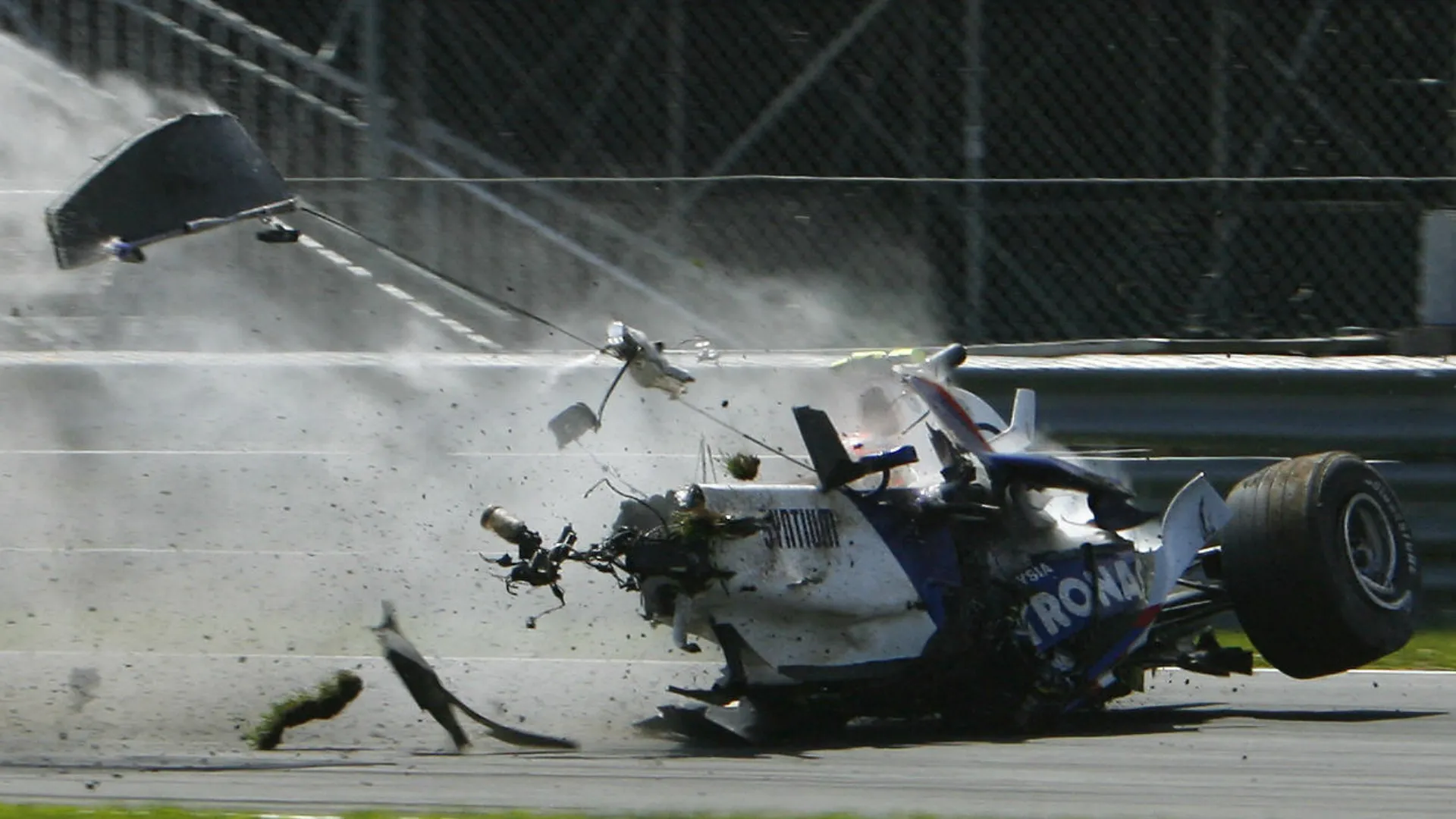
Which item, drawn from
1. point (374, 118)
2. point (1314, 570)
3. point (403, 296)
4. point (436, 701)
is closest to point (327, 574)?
point (403, 296)

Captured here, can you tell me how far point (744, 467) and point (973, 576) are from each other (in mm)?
783

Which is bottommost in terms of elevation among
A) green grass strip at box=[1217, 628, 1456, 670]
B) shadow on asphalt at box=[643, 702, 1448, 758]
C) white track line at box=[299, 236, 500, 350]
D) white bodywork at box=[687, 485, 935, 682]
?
shadow on asphalt at box=[643, 702, 1448, 758]

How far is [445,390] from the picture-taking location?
9008 millimetres

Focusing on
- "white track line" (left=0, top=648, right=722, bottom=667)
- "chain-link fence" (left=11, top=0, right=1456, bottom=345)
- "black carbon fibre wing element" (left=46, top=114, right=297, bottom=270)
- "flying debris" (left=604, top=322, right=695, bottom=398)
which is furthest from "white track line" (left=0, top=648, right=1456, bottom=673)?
"black carbon fibre wing element" (left=46, top=114, right=297, bottom=270)

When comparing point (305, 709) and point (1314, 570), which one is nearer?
point (305, 709)

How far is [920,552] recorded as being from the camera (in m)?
6.80

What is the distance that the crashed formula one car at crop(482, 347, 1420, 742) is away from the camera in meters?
6.57

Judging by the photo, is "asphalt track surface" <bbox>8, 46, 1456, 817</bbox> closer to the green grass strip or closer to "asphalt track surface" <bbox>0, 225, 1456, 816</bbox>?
"asphalt track surface" <bbox>0, 225, 1456, 816</bbox>

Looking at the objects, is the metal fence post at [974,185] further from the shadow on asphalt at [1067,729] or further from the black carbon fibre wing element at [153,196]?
the black carbon fibre wing element at [153,196]

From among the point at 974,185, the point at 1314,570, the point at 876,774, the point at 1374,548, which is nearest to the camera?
the point at 876,774

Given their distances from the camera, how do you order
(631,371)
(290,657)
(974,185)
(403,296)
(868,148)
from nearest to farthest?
(631,371) → (290,657) → (974,185) → (403,296) → (868,148)

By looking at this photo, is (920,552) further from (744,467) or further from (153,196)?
(153,196)

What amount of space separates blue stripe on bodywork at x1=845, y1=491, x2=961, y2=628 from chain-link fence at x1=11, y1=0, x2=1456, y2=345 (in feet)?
6.09

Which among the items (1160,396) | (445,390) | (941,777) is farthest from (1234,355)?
(941,777)
